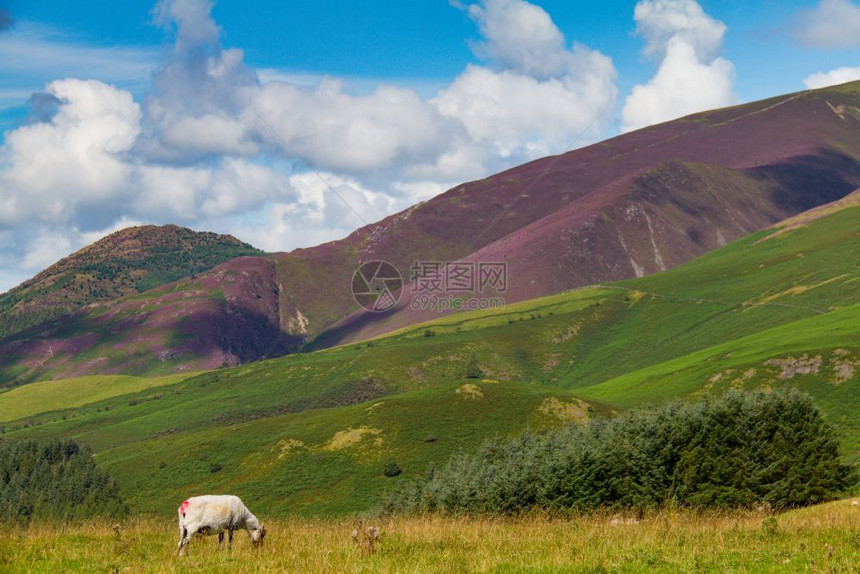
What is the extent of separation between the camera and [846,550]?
17516 millimetres

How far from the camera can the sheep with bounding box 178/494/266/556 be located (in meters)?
20.8

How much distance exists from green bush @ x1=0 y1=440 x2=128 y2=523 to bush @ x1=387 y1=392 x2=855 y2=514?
271ft

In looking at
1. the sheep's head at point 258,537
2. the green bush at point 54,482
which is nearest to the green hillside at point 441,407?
the green bush at point 54,482

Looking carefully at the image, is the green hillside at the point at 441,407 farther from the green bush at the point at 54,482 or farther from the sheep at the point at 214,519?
the sheep at the point at 214,519

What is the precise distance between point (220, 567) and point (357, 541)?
3765 millimetres

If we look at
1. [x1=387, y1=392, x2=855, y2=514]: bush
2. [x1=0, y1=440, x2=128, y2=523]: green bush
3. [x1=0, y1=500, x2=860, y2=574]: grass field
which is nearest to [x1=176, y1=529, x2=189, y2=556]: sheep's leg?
[x1=0, y1=500, x2=860, y2=574]: grass field

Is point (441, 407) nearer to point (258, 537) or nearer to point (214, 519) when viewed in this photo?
point (214, 519)

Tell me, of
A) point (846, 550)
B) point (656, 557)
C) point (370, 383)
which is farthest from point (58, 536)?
point (370, 383)

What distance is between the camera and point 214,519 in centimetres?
2131

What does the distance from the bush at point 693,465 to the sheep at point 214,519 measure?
61.6 feet

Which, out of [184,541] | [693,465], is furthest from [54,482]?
[184,541]

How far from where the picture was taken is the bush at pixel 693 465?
41.1 m

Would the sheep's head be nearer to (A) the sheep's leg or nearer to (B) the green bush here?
(A) the sheep's leg

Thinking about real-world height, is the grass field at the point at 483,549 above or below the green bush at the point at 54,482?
above
